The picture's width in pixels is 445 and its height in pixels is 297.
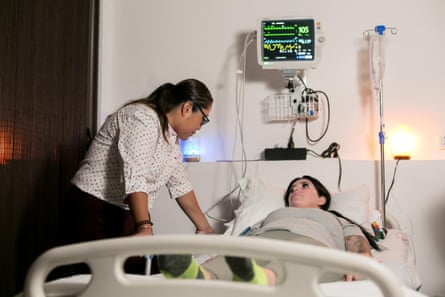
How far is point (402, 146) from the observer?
8.45 feet

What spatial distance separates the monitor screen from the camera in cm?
254

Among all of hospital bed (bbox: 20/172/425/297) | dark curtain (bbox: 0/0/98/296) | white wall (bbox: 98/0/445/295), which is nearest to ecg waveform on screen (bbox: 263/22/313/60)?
white wall (bbox: 98/0/445/295)

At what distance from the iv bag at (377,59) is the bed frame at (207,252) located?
194 cm

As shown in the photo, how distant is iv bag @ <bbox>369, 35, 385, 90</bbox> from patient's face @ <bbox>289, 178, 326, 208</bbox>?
0.71m

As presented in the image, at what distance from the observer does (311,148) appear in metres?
2.72

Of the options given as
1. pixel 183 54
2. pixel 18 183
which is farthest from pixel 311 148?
pixel 18 183

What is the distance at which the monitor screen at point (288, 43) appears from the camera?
2.54 meters

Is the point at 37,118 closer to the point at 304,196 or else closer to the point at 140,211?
the point at 140,211

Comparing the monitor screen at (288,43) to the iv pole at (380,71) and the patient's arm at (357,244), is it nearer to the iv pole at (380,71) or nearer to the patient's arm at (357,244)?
the iv pole at (380,71)

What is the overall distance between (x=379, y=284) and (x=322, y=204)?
1534 mm

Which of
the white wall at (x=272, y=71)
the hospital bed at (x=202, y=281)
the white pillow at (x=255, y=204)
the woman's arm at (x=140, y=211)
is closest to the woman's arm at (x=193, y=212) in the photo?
the white pillow at (x=255, y=204)

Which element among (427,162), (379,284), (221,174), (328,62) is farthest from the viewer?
(328,62)

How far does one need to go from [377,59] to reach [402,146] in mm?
514

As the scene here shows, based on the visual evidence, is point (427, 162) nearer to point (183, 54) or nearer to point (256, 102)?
point (256, 102)
